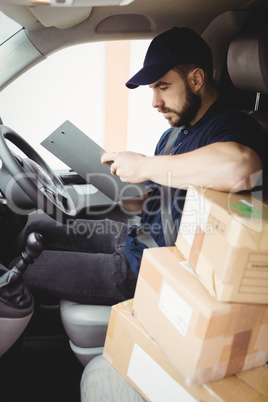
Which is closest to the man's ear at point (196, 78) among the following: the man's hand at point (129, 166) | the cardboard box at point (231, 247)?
the man's hand at point (129, 166)

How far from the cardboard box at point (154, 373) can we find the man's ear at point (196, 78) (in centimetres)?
74

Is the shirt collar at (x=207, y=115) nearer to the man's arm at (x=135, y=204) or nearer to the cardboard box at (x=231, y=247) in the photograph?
the man's arm at (x=135, y=204)

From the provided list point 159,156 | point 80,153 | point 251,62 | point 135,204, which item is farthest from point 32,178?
point 251,62

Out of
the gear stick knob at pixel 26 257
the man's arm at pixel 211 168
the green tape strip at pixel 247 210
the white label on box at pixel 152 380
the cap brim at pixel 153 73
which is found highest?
Answer: the cap brim at pixel 153 73

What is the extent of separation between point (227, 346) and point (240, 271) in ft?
0.55

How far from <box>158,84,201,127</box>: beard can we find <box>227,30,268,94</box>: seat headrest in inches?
9.1

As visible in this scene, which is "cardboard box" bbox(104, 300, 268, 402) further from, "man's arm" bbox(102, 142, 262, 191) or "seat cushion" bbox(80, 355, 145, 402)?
"man's arm" bbox(102, 142, 262, 191)

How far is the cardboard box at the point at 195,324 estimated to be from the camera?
75cm

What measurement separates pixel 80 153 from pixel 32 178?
0.18 meters

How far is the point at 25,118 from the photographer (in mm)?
4527

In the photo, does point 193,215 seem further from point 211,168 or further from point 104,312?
point 104,312

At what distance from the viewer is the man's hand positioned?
1109 mm

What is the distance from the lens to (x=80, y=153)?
1.25m

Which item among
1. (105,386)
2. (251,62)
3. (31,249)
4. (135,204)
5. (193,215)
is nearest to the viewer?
(193,215)
